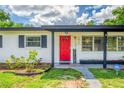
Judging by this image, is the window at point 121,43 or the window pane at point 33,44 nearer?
the window at point 121,43

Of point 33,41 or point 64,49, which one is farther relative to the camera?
point 33,41

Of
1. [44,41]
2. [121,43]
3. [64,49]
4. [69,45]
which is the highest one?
[44,41]

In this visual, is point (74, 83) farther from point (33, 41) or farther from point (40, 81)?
point (33, 41)

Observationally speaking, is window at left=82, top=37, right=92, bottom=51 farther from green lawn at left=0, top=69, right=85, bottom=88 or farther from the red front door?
green lawn at left=0, top=69, right=85, bottom=88

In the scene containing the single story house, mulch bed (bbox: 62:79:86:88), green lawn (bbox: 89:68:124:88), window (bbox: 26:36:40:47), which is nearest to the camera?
mulch bed (bbox: 62:79:86:88)

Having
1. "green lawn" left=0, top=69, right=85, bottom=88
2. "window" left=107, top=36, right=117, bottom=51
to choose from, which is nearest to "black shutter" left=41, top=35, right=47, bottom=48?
"window" left=107, top=36, right=117, bottom=51

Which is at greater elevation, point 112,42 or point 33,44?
point 112,42

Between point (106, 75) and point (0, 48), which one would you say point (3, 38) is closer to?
point (0, 48)

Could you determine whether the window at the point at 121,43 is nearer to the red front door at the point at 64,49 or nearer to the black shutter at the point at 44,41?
the red front door at the point at 64,49

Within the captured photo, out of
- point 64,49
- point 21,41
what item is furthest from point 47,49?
point 21,41

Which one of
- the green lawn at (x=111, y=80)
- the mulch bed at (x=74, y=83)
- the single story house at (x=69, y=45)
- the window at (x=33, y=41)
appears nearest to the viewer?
the mulch bed at (x=74, y=83)

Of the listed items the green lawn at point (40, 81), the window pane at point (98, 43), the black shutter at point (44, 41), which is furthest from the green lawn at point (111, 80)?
the black shutter at point (44, 41)

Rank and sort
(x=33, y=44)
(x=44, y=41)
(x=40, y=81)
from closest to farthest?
(x=40, y=81)
(x=44, y=41)
(x=33, y=44)
